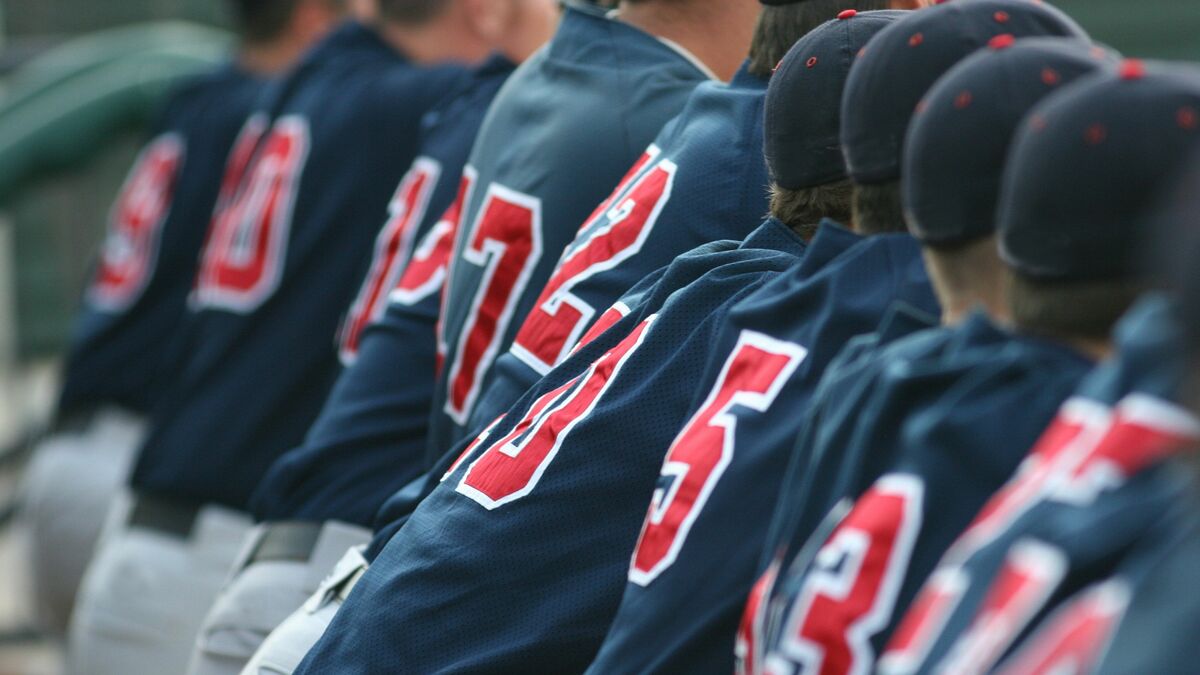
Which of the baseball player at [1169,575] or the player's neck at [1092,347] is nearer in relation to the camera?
the baseball player at [1169,575]

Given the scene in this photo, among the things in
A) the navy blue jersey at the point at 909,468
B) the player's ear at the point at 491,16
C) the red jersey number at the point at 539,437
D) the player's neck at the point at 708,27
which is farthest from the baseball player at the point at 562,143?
the navy blue jersey at the point at 909,468

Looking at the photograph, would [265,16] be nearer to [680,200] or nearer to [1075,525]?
[680,200]

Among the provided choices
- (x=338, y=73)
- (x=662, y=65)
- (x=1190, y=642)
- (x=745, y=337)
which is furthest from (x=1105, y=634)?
(x=338, y=73)

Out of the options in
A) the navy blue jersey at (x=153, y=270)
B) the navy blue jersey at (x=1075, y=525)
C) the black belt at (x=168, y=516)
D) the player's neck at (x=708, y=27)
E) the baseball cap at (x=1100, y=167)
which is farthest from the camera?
the navy blue jersey at (x=153, y=270)

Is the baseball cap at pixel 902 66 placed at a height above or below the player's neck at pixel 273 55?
above

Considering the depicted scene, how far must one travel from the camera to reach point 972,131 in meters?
1.45

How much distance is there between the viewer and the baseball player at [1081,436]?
45.8 inches

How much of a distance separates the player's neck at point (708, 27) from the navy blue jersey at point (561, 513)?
2.24ft

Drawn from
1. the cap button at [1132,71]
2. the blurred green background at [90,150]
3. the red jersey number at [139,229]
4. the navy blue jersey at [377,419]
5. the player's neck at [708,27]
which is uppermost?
the cap button at [1132,71]

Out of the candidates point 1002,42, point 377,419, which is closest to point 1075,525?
point 1002,42

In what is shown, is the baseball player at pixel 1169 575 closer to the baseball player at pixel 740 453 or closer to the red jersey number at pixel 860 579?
the red jersey number at pixel 860 579

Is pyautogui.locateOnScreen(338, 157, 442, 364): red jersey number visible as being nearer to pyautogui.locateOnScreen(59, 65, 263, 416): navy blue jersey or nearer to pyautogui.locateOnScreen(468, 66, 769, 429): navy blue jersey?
pyautogui.locateOnScreen(468, 66, 769, 429): navy blue jersey

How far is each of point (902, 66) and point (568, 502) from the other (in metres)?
0.64

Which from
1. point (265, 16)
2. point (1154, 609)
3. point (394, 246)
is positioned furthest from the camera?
point (265, 16)
